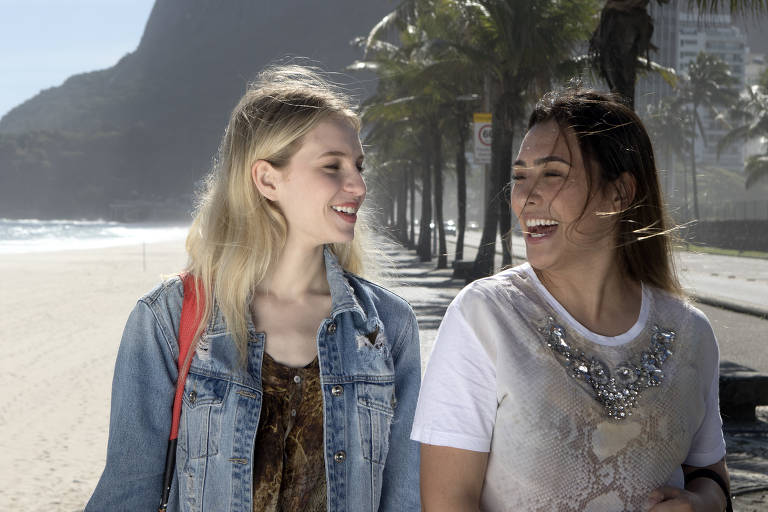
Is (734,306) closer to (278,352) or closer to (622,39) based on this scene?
(622,39)

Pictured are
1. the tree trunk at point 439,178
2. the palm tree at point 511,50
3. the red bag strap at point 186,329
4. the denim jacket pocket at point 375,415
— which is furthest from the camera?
the tree trunk at point 439,178

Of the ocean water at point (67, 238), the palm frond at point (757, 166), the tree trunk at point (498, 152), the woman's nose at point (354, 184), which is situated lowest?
the ocean water at point (67, 238)

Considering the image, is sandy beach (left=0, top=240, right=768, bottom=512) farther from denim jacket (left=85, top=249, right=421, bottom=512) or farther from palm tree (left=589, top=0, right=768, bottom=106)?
palm tree (left=589, top=0, right=768, bottom=106)

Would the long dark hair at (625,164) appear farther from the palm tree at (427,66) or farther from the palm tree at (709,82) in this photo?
the palm tree at (709,82)

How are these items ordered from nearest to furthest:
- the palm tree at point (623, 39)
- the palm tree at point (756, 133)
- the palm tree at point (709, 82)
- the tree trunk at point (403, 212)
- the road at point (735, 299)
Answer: the road at point (735, 299), the palm tree at point (623, 39), the palm tree at point (756, 133), the tree trunk at point (403, 212), the palm tree at point (709, 82)

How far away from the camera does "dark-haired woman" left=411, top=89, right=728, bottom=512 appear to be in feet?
5.66

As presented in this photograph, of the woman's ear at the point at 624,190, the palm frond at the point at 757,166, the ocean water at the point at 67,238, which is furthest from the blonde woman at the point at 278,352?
the ocean water at the point at 67,238

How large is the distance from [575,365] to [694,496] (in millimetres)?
393

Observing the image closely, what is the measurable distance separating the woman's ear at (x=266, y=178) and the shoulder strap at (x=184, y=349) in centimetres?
35

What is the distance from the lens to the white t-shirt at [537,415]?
67.6 inches

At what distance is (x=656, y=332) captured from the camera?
1896mm

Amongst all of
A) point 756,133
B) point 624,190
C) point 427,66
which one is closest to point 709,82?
point 756,133

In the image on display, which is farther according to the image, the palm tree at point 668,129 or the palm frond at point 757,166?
the palm tree at point 668,129

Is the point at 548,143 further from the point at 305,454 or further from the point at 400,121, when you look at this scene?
the point at 400,121
